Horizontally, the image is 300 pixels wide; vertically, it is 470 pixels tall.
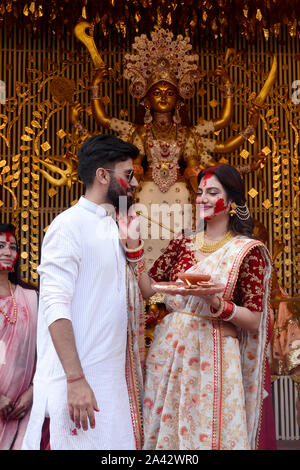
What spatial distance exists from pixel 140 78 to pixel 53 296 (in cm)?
328

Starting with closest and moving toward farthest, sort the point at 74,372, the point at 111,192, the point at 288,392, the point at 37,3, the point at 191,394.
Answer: the point at 74,372 < the point at 111,192 < the point at 191,394 < the point at 37,3 < the point at 288,392

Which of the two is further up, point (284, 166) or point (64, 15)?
point (64, 15)

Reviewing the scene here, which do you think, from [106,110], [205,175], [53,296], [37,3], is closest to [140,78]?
[106,110]

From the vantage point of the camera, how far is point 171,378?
2.79 metres

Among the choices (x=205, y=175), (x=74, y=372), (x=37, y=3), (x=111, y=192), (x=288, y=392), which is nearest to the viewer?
(x=74, y=372)

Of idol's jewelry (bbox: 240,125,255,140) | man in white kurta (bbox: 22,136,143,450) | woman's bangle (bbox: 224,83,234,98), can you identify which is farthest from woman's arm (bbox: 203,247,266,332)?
woman's bangle (bbox: 224,83,234,98)

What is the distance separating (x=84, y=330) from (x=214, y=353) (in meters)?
0.64

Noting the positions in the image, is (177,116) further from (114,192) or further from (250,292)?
(114,192)

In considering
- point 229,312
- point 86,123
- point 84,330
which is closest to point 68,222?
point 84,330

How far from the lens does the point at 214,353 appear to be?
2762mm

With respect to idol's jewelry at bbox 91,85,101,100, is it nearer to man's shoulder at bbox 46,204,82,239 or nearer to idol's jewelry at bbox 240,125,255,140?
idol's jewelry at bbox 240,125,255,140

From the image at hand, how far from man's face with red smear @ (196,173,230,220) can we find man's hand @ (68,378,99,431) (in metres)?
1.11
